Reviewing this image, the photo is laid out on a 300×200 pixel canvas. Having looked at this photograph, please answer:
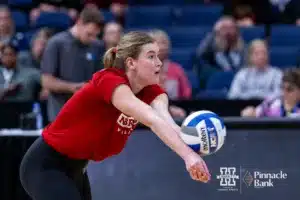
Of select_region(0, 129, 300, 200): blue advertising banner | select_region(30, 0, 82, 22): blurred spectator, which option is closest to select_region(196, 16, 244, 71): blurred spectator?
select_region(30, 0, 82, 22): blurred spectator

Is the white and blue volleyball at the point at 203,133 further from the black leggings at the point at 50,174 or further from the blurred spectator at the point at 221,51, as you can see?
the blurred spectator at the point at 221,51

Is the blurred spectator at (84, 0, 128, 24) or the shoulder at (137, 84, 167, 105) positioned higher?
the blurred spectator at (84, 0, 128, 24)

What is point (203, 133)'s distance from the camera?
3.82 meters

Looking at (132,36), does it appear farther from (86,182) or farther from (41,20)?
(41,20)

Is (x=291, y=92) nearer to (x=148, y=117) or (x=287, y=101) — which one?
(x=287, y=101)

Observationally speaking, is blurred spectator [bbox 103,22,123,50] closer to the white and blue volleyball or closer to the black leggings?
the black leggings

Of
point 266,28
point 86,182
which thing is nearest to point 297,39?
point 266,28

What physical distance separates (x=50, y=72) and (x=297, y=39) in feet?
13.6

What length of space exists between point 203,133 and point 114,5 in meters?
7.22

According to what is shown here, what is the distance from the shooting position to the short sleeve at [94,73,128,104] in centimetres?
386

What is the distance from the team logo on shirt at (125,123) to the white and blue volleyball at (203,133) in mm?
301

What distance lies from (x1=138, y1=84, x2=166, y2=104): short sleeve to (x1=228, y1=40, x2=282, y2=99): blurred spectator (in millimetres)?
4150

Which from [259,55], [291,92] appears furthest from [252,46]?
[291,92]

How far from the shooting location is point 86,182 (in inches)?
171
